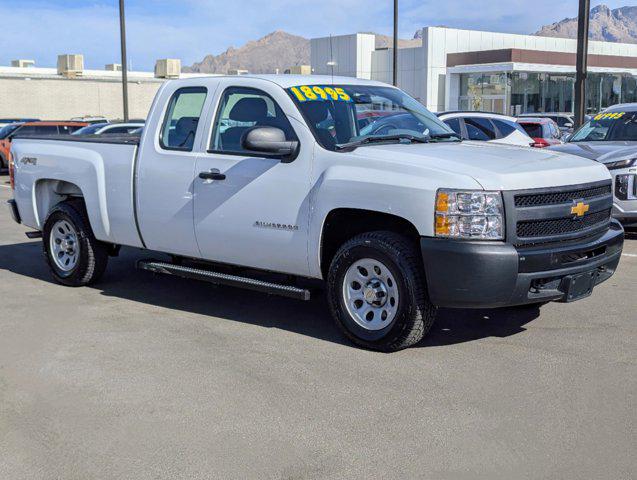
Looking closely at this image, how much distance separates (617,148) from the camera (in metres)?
10.9

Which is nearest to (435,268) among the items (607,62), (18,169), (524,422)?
(524,422)

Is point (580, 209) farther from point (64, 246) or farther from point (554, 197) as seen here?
point (64, 246)

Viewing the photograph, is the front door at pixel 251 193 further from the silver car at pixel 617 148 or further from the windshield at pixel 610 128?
the windshield at pixel 610 128

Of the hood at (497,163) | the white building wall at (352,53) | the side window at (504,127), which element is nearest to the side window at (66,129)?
the side window at (504,127)

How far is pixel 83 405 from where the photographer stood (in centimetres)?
489

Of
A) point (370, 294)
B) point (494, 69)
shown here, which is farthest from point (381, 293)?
point (494, 69)

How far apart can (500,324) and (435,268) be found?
57.1 inches

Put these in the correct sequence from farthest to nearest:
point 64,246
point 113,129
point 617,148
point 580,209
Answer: point 113,129 → point 617,148 → point 64,246 → point 580,209

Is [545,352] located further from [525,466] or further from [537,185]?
[525,466]

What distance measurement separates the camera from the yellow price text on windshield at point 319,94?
21.1 feet

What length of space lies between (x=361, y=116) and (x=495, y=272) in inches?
75.0

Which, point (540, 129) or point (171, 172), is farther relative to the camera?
point (540, 129)

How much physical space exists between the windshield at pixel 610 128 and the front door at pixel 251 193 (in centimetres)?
696

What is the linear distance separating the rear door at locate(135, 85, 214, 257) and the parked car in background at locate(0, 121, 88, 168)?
17.7 metres
